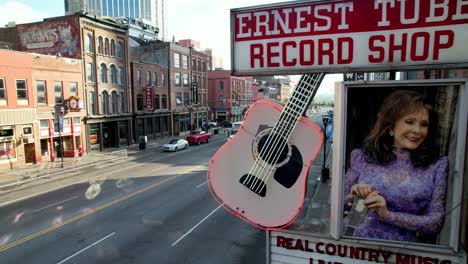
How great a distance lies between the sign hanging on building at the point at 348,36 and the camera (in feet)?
11.8

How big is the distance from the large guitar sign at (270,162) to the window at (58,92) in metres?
31.5

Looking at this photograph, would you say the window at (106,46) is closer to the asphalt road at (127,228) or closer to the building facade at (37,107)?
the building facade at (37,107)

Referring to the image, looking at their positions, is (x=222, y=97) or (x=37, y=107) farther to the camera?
(x=222, y=97)

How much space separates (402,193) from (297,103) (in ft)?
5.30

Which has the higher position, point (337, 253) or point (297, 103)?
point (297, 103)

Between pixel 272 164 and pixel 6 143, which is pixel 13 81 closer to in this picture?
pixel 6 143

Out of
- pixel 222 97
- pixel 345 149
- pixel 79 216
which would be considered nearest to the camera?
pixel 345 149

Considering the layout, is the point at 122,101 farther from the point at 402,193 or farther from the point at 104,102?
the point at 402,193


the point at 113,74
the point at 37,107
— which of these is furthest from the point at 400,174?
the point at 113,74

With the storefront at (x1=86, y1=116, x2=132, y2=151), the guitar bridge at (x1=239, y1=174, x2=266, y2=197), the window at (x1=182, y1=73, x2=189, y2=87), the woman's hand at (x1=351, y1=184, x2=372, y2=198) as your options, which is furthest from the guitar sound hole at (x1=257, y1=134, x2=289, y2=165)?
the window at (x1=182, y1=73, x2=189, y2=87)

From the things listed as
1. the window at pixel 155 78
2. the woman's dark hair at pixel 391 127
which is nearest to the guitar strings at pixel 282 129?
the woman's dark hair at pixel 391 127

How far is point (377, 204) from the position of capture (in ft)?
12.6

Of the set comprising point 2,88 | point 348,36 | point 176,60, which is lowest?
point 348,36

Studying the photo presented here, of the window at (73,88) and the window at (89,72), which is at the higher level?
the window at (89,72)
